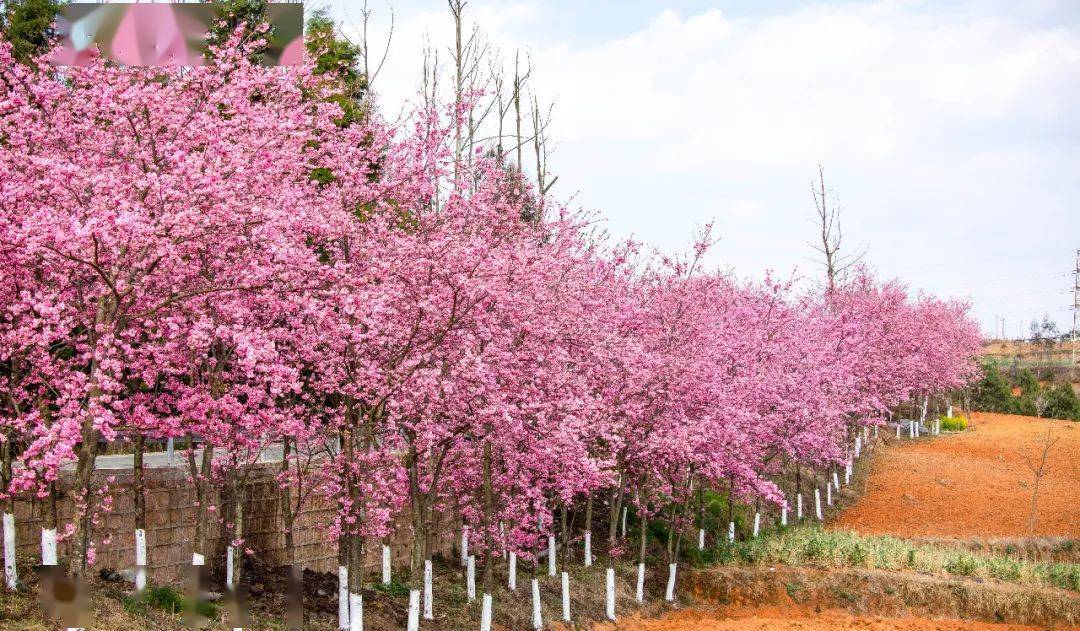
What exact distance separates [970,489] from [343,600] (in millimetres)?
30739

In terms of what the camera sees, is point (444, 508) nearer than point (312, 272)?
No

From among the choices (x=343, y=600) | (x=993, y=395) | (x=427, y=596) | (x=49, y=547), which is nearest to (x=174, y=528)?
(x=343, y=600)

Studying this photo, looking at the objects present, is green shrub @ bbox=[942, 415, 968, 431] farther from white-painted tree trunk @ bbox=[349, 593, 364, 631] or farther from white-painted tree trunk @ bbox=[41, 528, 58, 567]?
white-painted tree trunk @ bbox=[41, 528, 58, 567]

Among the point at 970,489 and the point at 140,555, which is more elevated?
the point at 140,555

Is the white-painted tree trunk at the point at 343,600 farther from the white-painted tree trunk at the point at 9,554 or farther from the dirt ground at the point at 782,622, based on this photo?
the dirt ground at the point at 782,622

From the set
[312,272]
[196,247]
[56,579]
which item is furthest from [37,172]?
[56,579]

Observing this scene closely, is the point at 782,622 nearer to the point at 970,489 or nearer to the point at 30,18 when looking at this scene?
the point at 970,489

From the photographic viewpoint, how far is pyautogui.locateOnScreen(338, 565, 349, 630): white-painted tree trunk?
16578mm

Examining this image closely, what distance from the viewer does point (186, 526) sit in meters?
17.5

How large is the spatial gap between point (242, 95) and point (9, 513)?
679 centimetres

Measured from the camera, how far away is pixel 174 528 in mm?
17250

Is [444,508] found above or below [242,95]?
below

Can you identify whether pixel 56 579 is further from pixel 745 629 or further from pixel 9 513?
pixel 745 629

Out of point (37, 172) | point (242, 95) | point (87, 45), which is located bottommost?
point (37, 172)
